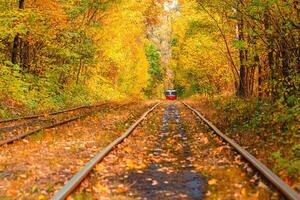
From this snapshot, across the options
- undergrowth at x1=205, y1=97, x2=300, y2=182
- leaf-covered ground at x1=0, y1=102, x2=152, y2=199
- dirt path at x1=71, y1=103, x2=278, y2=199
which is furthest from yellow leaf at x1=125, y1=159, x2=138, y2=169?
undergrowth at x1=205, y1=97, x2=300, y2=182

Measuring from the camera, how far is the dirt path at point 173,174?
7.69 meters

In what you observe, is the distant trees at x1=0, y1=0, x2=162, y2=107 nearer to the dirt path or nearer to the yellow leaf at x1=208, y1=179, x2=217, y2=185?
the dirt path

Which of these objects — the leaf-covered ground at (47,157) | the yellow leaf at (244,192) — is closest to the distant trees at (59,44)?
the leaf-covered ground at (47,157)

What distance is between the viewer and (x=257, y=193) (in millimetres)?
7449

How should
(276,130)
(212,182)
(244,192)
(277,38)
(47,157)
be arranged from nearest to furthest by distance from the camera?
1. (244,192)
2. (212,182)
3. (47,157)
4. (276,130)
5. (277,38)

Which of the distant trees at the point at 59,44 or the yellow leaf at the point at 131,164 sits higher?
the distant trees at the point at 59,44

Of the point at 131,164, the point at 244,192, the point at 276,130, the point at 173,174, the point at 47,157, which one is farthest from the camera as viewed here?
the point at 276,130

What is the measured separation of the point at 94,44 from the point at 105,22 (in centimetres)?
251

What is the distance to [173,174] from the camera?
9.33 meters

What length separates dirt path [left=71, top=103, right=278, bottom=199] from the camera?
769cm

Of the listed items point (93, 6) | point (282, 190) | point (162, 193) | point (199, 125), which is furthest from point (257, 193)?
point (93, 6)

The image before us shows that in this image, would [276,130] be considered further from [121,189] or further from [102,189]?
[102,189]

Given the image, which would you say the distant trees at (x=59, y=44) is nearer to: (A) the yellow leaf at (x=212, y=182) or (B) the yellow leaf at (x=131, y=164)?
(B) the yellow leaf at (x=131, y=164)

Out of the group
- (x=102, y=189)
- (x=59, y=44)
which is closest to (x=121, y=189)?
(x=102, y=189)
